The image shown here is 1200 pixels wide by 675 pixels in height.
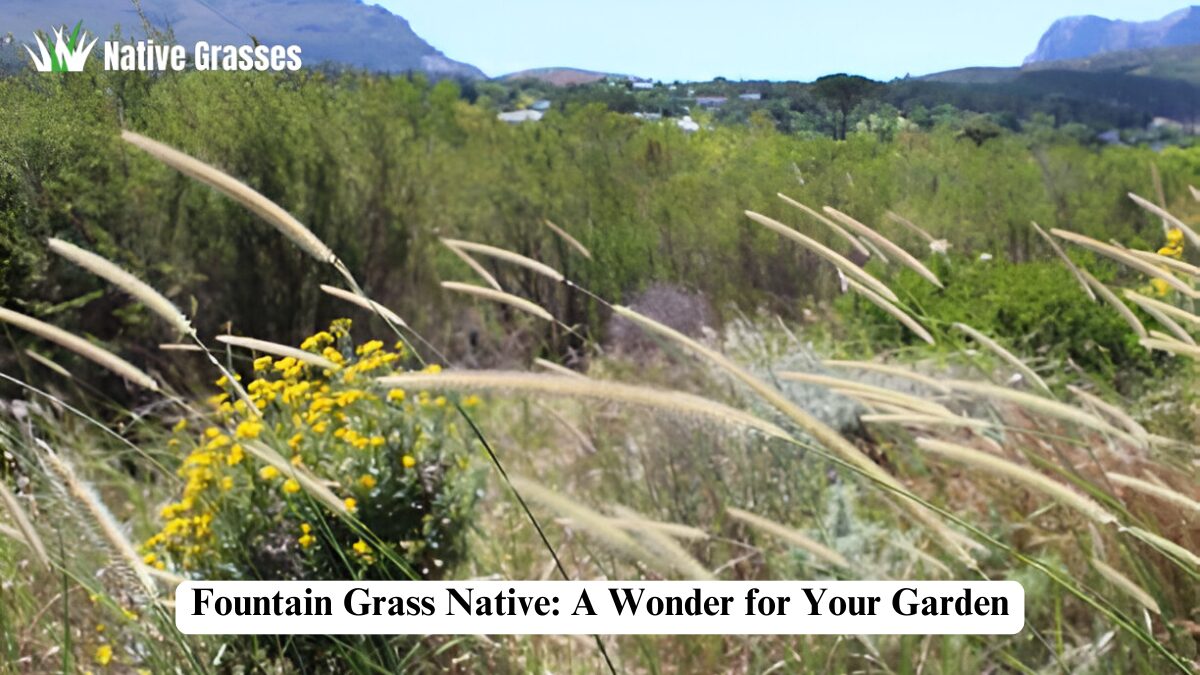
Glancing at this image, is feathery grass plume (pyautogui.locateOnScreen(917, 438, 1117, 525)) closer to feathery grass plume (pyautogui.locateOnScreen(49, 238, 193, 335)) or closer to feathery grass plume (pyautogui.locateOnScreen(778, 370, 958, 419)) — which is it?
feathery grass plume (pyautogui.locateOnScreen(778, 370, 958, 419))

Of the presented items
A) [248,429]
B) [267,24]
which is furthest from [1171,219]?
[267,24]

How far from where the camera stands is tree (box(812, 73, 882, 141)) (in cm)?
237

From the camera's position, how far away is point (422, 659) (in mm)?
2229

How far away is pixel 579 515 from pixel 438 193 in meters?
3.70

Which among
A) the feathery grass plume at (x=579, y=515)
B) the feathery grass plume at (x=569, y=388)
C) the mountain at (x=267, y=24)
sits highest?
the mountain at (x=267, y=24)

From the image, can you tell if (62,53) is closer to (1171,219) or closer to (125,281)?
(125,281)

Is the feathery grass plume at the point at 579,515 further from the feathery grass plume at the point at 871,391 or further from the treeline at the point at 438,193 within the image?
the treeline at the point at 438,193

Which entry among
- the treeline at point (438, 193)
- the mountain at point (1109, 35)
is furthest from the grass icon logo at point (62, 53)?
the mountain at point (1109, 35)

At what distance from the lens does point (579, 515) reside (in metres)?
1.03

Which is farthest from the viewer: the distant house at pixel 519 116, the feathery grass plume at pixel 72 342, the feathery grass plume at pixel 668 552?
the distant house at pixel 519 116

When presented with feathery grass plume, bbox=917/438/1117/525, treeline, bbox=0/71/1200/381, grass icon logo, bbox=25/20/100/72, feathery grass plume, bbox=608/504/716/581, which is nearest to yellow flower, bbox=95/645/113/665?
treeline, bbox=0/71/1200/381

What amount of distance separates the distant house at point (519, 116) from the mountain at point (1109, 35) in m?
1.98

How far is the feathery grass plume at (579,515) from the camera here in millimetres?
1022

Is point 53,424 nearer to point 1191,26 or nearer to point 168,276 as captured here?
point 168,276
